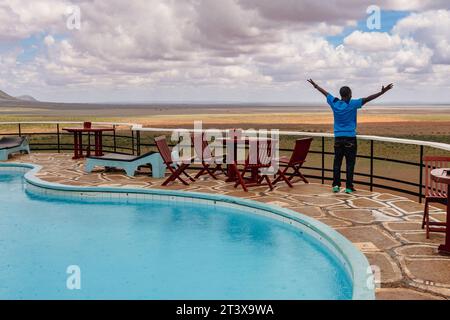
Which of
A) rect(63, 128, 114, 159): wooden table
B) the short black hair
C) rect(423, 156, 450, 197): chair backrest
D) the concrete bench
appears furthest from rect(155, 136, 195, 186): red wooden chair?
rect(423, 156, 450, 197): chair backrest

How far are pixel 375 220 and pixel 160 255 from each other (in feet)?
8.31

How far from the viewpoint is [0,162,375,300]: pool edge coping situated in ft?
12.9

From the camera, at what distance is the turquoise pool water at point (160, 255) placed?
14.5ft

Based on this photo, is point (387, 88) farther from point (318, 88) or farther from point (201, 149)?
point (201, 149)

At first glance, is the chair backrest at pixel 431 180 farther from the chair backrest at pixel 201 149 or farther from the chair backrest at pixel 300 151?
the chair backrest at pixel 201 149

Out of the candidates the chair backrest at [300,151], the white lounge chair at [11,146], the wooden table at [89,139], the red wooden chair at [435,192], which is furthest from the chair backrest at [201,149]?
the white lounge chair at [11,146]

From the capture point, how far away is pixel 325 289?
4.38 meters

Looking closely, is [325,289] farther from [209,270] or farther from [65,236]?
[65,236]

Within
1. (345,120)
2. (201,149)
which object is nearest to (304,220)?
(345,120)

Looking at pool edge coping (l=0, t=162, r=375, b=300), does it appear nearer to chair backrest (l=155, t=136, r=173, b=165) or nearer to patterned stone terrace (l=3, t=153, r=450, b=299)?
patterned stone terrace (l=3, t=153, r=450, b=299)

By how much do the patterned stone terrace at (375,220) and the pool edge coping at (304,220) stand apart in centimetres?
11

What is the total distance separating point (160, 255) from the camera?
5.42 m

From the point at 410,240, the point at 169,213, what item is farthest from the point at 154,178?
the point at 410,240
